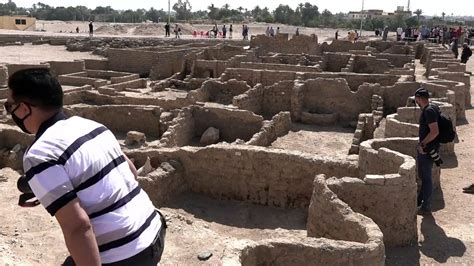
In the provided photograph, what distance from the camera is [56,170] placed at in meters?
2.69

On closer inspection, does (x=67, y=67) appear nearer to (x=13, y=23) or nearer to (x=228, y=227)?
(x=228, y=227)

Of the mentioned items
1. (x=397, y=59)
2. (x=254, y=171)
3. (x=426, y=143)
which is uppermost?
(x=397, y=59)

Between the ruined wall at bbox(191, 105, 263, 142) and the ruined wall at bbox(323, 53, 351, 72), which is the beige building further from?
the ruined wall at bbox(191, 105, 263, 142)

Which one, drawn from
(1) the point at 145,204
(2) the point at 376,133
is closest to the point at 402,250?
(1) the point at 145,204

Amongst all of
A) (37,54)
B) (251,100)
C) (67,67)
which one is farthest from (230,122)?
(37,54)

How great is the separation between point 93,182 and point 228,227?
19.1ft

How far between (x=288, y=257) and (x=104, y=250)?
296 cm

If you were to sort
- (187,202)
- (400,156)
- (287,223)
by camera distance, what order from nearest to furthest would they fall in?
(400,156)
(287,223)
(187,202)

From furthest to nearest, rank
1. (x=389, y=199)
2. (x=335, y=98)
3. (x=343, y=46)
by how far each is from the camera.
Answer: (x=343, y=46) → (x=335, y=98) → (x=389, y=199)

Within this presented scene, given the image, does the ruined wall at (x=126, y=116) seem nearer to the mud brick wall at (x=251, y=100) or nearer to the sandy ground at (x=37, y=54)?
the mud brick wall at (x=251, y=100)

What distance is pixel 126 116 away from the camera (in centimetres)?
1617

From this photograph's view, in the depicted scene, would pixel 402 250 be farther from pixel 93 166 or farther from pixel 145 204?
pixel 93 166

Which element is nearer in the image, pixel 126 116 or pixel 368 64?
pixel 126 116

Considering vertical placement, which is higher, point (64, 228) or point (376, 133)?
point (64, 228)
